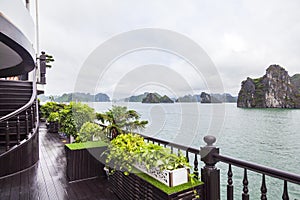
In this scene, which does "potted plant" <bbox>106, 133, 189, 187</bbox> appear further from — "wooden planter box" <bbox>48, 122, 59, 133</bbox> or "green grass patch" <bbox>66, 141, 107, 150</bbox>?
"wooden planter box" <bbox>48, 122, 59, 133</bbox>

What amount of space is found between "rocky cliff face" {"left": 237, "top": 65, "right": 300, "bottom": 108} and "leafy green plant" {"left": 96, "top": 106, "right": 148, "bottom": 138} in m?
10.9

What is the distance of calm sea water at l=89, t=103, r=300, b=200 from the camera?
11.1 ft

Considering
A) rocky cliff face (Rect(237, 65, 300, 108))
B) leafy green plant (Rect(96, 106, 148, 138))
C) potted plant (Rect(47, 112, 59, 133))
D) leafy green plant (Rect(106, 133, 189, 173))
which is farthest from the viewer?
rocky cliff face (Rect(237, 65, 300, 108))

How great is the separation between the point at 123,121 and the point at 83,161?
0.90 metres

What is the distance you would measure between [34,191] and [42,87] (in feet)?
33.8

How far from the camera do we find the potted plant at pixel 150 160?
1.88 m

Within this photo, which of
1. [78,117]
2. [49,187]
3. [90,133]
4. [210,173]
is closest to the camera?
[210,173]

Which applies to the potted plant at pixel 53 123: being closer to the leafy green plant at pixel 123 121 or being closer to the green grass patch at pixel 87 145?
the green grass patch at pixel 87 145

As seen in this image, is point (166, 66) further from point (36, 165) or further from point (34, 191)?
point (36, 165)

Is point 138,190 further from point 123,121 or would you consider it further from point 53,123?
point 53,123

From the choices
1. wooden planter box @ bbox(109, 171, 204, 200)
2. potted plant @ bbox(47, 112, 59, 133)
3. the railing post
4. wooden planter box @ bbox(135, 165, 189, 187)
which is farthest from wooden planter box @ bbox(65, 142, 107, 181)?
potted plant @ bbox(47, 112, 59, 133)

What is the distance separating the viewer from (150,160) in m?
2.03

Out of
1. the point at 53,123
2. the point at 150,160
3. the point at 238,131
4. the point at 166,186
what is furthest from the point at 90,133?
the point at 238,131

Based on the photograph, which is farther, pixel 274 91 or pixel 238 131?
pixel 274 91
